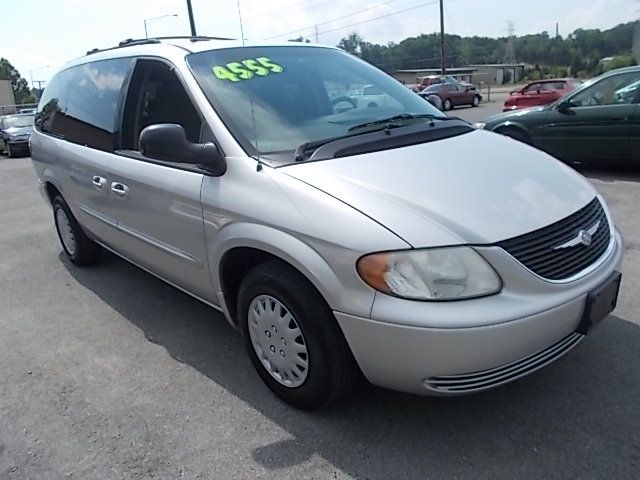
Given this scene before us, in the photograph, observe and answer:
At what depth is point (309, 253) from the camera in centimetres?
226

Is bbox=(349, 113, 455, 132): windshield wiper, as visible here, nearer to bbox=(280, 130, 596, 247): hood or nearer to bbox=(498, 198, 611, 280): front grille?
bbox=(280, 130, 596, 247): hood

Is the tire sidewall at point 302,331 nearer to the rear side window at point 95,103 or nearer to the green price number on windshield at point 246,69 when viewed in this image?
the green price number on windshield at point 246,69

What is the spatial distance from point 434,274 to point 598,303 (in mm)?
821

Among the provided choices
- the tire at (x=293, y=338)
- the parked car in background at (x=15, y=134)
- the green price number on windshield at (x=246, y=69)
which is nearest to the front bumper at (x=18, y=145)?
the parked car in background at (x=15, y=134)

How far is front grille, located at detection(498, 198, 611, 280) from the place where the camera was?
2.16 meters

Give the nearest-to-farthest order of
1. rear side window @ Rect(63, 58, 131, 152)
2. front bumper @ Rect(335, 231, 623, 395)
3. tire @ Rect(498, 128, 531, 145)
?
front bumper @ Rect(335, 231, 623, 395) < rear side window @ Rect(63, 58, 131, 152) < tire @ Rect(498, 128, 531, 145)

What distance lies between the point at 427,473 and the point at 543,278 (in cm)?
91

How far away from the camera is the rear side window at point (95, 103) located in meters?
3.69

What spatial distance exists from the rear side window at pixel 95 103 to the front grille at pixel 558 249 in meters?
2.75

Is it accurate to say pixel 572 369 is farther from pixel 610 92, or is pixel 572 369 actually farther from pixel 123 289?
pixel 610 92

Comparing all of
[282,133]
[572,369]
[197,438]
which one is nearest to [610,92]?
[572,369]

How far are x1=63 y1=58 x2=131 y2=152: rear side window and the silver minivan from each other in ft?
0.13

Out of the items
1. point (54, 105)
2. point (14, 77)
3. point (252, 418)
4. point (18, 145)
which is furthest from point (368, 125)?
point (14, 77)

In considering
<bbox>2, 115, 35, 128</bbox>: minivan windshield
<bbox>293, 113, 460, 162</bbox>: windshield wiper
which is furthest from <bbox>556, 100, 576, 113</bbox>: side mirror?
<bbox>2, 115, 35, 128</bbox>: minivan windshield
